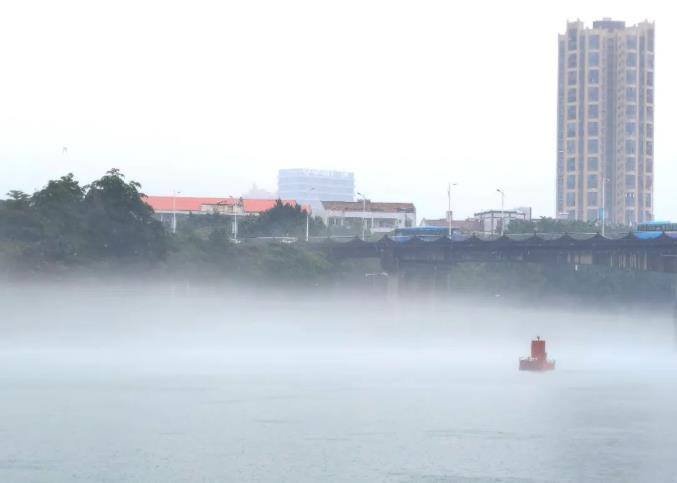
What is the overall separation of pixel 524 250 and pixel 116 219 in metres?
53.9

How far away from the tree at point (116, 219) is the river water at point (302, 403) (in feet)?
20.0

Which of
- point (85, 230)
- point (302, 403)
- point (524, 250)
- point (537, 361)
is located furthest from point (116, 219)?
point (302, 403)

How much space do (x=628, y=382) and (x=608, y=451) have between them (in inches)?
1394

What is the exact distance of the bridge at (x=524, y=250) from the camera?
6127 inches

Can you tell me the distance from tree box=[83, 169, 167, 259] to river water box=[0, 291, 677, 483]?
6089 millimetres

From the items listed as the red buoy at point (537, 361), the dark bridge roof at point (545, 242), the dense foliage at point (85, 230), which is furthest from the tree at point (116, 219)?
the red buoy at point (537, 361)

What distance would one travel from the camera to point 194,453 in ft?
200

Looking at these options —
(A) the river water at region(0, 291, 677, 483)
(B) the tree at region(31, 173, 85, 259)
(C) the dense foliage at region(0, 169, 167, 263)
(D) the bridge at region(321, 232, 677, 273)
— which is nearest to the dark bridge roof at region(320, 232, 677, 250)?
(D) the bridge at region(321, 232, 677, 273)

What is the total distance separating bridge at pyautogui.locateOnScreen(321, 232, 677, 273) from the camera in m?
156

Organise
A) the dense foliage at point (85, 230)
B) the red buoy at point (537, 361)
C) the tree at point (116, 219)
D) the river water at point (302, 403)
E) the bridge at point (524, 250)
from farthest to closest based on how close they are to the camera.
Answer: the bridge at point (524, 250) < the tree at point (116, 219) < the dense foliage at point (85, 230) < the red buoy at point (537, 361) < the river water at point (302, 403)

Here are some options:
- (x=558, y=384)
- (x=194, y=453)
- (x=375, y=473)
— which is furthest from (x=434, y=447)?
(x=558, y=384)

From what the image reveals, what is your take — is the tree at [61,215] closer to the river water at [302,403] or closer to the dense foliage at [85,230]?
the dense foliage at [85,230]

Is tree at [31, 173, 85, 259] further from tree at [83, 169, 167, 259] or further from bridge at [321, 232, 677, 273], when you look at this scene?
bridge at [321, 232, 677, 273]

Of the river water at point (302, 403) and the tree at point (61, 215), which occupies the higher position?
the tree at point (61, 215)
